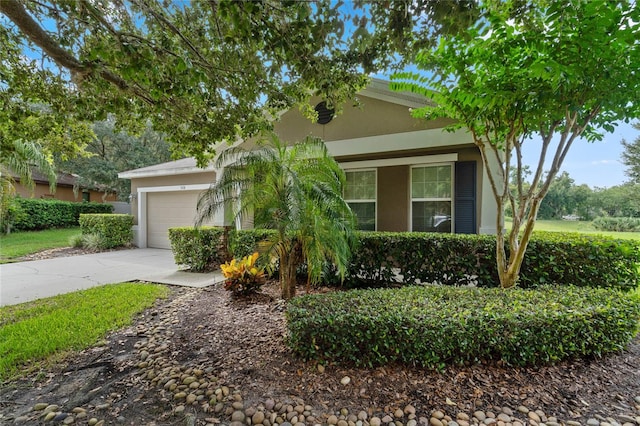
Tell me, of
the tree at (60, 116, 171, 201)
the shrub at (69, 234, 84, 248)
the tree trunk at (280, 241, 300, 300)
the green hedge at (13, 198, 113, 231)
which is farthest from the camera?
the tree at (60, 116, 171, 201)

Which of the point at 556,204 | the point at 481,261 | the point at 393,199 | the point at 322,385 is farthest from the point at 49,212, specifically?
the point at 556,204

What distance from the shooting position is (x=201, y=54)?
3830 mm

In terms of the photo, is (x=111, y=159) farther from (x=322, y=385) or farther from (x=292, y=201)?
(x=322, y=385)

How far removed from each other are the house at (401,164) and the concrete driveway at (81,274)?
2.28m

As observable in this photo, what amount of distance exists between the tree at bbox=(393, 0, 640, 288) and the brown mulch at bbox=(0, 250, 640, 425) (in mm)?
1726

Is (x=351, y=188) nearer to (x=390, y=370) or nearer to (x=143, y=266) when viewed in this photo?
(x=390, y=370)

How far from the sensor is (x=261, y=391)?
2531mm

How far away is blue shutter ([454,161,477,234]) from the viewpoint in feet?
20.7

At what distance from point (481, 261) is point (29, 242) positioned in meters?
16.9

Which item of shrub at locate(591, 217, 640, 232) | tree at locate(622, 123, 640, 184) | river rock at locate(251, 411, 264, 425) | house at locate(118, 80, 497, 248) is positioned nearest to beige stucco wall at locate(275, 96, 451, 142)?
house at locate(118, 80, 497, 248)

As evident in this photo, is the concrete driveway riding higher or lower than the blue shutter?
lower

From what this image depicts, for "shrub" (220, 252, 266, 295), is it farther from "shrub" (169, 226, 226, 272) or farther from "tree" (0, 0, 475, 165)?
"shrub" (169, 226, 226, 272)

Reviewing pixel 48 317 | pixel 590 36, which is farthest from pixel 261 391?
pixel 590 36

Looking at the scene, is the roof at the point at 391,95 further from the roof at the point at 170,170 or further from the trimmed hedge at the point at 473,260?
the roof at the point at 170,170
